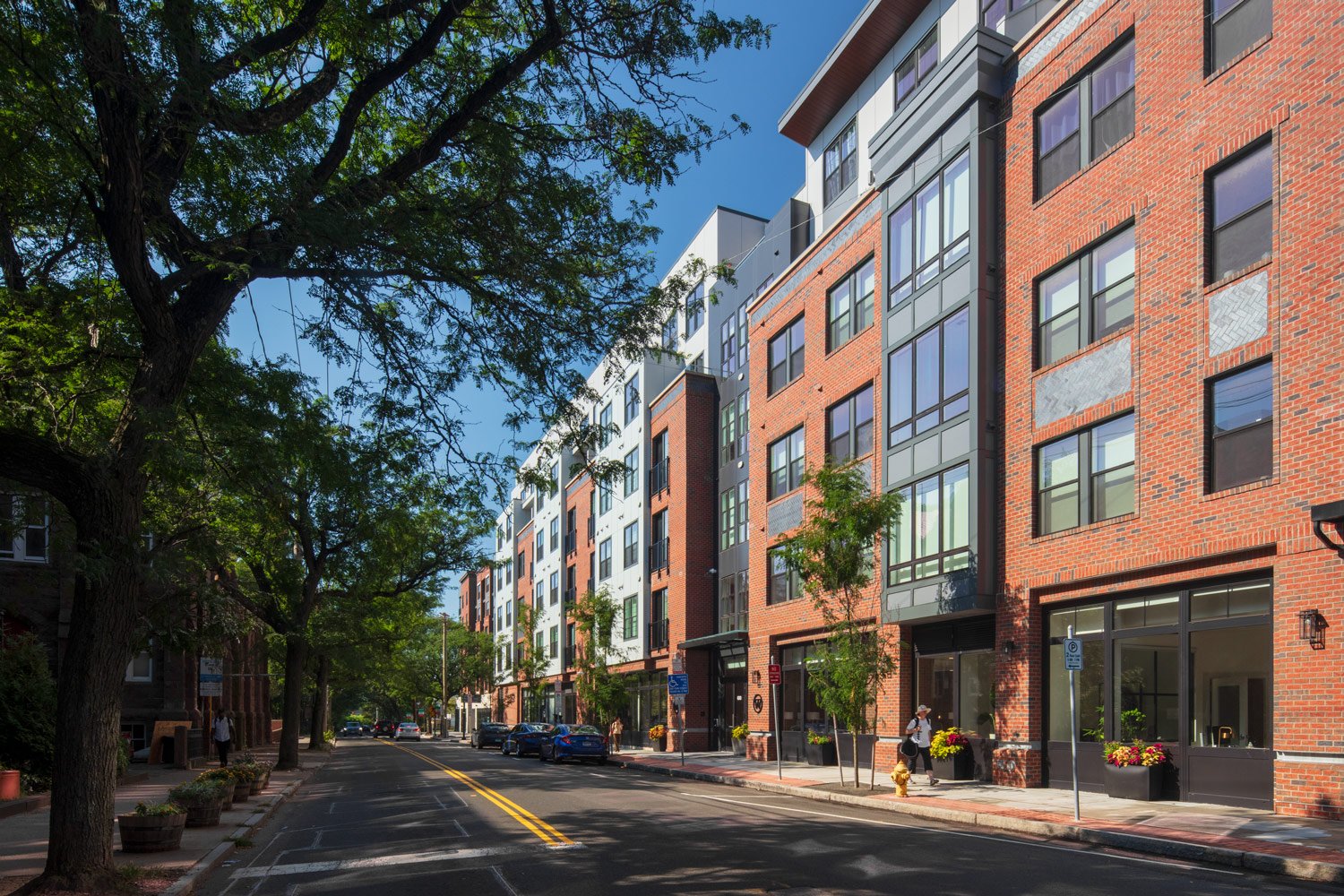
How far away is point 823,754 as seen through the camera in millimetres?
29062

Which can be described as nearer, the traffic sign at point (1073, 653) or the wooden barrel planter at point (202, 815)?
the traffic sign at point (1073, 653)

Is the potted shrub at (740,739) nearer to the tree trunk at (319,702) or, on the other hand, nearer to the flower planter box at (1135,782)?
the flower planter box at (1135,782)

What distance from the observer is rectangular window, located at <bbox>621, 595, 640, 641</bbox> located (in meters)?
46.1

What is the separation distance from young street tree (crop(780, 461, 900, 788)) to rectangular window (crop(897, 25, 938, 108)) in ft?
32.3

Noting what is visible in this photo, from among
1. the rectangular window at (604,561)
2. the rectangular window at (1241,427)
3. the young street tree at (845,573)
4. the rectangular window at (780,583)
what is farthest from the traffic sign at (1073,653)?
the rectangular window at (604,561)

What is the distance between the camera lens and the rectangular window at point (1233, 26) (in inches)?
642

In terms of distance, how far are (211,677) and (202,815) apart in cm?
1696

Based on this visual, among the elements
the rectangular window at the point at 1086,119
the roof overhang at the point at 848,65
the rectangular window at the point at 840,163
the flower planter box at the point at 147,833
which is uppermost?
the roof overhang at the point at 848,65

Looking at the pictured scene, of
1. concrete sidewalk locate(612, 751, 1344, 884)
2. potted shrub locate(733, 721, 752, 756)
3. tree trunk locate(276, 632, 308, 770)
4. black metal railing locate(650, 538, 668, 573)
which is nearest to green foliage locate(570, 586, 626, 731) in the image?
black metal railing locate(650, 538, 668, 573)

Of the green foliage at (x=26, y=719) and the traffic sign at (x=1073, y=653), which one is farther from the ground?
the traffic sign at (x=1073, y=653)

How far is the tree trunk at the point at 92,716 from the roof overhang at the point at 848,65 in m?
→ 22.8

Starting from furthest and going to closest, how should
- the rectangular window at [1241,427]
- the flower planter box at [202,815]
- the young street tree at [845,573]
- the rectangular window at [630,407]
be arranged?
the rectangular window at [630,407], the young street tree at [845,573], the rectangular window at [1241,427], the flower planter box at [202,815]

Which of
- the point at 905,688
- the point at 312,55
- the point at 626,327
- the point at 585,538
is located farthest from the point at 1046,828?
the point at 585,538

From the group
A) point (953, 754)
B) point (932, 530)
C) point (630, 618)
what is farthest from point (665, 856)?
point (630, 618)
